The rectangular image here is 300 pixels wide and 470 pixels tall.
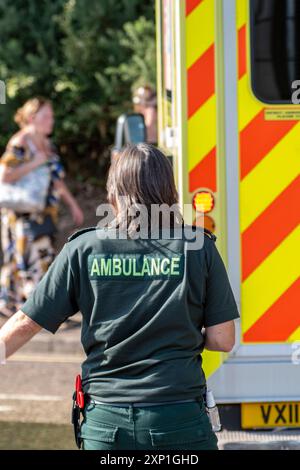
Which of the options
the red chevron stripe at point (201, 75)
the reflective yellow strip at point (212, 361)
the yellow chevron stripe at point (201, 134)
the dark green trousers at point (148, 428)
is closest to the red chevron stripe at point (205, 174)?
the yellow chevron stripe at point (201, 134)

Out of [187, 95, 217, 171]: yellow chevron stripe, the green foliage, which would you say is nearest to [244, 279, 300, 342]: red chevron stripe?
[187, 95, 217, 171]: yellow chevron stripe

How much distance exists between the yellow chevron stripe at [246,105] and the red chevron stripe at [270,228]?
13.6 inches

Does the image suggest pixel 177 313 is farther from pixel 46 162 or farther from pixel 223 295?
pixel 46 162

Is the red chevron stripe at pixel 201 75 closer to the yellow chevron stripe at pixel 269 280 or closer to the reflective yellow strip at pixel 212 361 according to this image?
the yellow chevron stripe at pixel 269 280

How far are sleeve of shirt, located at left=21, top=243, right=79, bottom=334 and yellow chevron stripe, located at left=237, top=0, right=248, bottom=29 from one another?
69.0 inches

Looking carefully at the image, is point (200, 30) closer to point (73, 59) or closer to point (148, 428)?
point (148, 428)

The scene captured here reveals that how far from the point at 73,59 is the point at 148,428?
915 centimetres

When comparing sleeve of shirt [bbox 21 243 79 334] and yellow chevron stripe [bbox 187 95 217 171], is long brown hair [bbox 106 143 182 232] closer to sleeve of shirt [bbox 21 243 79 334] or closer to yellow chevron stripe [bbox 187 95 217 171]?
sleeve of shirt [bbox 21 243 79 334]

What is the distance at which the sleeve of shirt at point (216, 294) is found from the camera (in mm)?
2879

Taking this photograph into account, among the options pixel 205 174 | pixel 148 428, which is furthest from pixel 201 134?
pixel 148 428

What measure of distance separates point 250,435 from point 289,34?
5.95 feet

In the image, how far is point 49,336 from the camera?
768 cm

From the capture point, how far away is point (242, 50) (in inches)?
166
